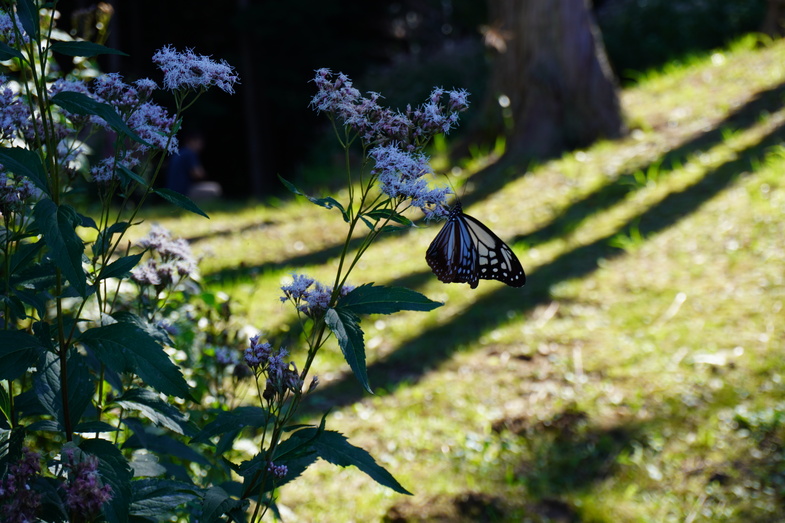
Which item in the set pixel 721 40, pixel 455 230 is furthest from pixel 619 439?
pixel 721 40

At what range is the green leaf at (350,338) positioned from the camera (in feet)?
4.85

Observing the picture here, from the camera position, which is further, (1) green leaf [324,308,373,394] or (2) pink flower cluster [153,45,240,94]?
(2) pink flower cluster [153,45,240,94]

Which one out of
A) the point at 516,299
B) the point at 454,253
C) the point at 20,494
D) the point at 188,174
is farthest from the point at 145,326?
the point at 188,174

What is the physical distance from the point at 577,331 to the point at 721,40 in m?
9.47

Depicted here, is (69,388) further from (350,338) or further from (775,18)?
(775,18)

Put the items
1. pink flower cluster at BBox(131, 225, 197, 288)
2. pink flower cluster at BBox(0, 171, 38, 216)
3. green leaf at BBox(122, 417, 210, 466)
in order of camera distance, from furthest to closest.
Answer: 1. pink flower cluster at BBox(131, 225, 197, 288)
2. green leaf at BBox(122, 417, 210, 466)
3. pink flower cluster at BBox(0, 171, 38, 216)

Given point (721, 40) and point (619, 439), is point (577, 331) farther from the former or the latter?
point (721, 40)

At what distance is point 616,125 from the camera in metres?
8.30

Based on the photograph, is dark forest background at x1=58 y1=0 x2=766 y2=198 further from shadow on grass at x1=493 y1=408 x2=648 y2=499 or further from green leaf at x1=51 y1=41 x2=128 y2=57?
green leaf at x1=51 y1=41 x2=128 y2=57

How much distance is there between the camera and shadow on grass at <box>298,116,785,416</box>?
15.5 feet

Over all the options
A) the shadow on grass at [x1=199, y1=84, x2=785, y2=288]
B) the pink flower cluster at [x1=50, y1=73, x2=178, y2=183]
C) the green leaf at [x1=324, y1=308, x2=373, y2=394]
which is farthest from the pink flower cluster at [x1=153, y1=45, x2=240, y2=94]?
the shadow on grass at [x1=199, y1=84, x2=785, y2=288]

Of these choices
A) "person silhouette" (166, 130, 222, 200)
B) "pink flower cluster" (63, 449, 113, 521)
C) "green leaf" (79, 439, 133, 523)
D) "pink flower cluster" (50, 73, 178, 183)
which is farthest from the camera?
"person silhouette" (166, 130, 222, 200)

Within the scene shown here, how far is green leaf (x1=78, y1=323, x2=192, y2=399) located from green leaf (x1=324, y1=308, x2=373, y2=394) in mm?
308

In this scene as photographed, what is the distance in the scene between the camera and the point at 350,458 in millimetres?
1557
